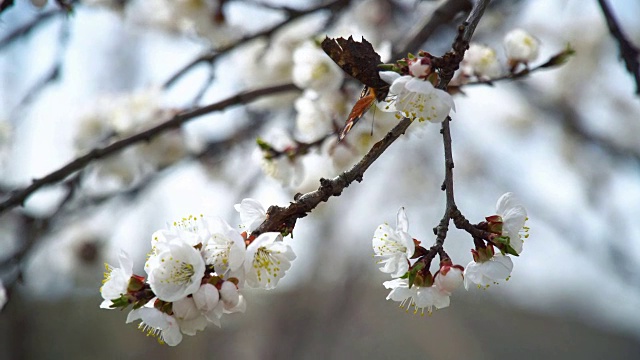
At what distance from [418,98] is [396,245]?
218mm

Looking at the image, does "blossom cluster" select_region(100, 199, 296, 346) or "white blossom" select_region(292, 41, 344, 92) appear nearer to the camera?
"blossom cluster" select_region(100, 199, 296, 346)

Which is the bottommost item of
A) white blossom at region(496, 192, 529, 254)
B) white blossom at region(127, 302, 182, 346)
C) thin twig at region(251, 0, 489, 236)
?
white blossom at region(127, 302, 182, 346)

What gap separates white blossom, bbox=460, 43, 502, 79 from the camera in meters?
1.41

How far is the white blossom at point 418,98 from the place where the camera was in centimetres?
80

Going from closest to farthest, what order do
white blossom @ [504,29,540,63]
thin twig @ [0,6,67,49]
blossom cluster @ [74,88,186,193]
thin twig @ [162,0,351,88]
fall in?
white blossom @ [504,29,540,63]
thin twig @ [162,0,351,88]
thin twig @ [0,6,67,49]
blossom cluster @ [74,88,186,193]

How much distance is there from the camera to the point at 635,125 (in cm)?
421

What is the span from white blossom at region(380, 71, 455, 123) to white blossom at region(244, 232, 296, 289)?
260mm

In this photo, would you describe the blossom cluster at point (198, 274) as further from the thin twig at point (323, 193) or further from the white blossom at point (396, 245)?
the white blossom at point (396, 245)

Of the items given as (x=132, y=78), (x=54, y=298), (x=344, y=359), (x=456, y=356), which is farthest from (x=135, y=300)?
(x=456, y=356)

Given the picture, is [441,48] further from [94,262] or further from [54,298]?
[54,298]

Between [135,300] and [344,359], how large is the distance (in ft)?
24.3

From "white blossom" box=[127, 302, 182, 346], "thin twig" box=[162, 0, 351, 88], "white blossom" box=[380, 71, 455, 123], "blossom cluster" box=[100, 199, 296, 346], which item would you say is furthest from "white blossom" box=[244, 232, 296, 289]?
"thin twig" box=[162, 0, 351, 88]

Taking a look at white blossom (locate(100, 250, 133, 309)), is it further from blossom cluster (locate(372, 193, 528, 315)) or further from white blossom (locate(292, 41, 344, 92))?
white blossom (locate(292, 41, 344, 92))

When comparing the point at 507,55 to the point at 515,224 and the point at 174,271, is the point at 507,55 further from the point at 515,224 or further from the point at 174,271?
the point at 174,271
